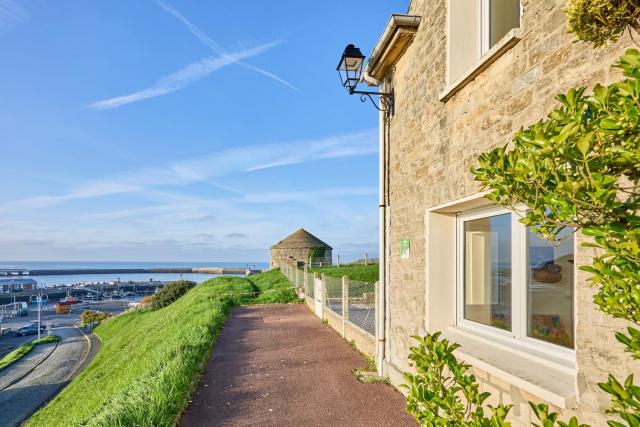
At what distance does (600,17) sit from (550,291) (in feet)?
8.00

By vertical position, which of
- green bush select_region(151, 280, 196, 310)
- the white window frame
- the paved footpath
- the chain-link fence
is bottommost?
green bush select_region(151, 280, 196, 310)

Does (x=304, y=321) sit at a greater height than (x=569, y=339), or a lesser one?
lesser

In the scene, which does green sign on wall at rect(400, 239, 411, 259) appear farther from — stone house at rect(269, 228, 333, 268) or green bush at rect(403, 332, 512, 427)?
stone house at rect(269, 228, 333, 268)

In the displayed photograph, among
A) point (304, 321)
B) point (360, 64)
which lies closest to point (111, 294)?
point (304, 321)

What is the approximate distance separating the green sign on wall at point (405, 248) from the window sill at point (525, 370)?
171 cm

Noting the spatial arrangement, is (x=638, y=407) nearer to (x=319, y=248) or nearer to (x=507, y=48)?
(x=507, y=48)

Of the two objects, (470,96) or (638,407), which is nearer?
(638,407)

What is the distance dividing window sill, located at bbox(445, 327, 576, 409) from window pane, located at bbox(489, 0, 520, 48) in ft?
10.3

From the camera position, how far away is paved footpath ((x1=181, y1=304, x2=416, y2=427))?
5.57m

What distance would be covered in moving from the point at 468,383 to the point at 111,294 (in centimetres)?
11233

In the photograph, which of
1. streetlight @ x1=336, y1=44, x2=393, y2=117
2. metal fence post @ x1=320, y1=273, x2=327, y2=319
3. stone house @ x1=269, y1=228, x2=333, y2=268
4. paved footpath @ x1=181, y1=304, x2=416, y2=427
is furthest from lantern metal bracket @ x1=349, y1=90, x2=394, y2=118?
stone house @ x1=269, y1=228, x2=333, y2=268

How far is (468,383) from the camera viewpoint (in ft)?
9.43

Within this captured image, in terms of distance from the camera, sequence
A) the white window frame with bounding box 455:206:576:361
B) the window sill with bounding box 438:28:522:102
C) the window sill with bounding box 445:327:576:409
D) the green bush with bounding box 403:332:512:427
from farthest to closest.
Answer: the white window frame with bounding box 455:206:576:361
the window sill with bounding box 438:28:522:102
the window sill with bounding box 445:327:576:409
the green bush with bounding box 403:332:512:427

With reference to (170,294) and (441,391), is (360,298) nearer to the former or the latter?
(441,391)
